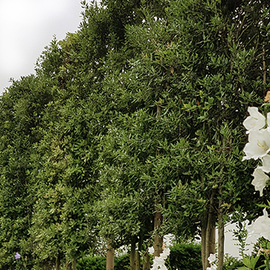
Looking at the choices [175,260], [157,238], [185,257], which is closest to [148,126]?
[157,238]

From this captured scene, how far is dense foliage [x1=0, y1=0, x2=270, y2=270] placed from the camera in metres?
5.21

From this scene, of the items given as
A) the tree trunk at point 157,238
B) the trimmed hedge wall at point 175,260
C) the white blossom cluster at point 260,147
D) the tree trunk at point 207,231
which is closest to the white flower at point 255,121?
the white blossom cluster at point 260,147

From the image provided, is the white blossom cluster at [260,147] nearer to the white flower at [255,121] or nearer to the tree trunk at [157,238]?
the white flower at [255,121]

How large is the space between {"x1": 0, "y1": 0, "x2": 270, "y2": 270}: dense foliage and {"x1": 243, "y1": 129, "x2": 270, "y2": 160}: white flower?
3.29m

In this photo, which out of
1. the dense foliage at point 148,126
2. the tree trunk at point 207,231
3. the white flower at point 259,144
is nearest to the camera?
the white flower at point 259,144

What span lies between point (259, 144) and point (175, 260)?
8061 millimetres

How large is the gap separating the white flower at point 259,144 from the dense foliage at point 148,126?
3.29 metres

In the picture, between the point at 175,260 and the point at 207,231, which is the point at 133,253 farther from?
the point at 175,260

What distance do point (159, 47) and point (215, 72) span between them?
1.16 metres

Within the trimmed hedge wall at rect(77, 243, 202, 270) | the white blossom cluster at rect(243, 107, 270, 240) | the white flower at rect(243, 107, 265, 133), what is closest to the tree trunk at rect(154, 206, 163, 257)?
the trimmed hedge wall at rect(77, 243, 202, 270)

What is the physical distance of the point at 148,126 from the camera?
6340mm

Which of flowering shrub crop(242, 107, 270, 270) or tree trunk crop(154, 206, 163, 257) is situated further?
tree trunk crop(154, 206, 163, 257)

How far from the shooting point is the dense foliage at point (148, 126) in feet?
17.1

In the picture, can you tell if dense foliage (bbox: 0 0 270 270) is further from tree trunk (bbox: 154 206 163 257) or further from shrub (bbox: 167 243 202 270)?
shrub (bbox: 167 243 202 270)
